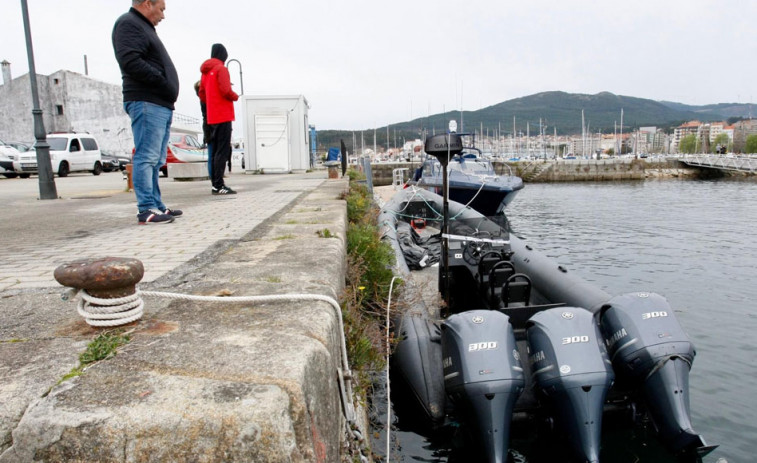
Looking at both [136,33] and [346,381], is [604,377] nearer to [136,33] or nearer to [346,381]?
[346,381]

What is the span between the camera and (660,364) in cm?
381

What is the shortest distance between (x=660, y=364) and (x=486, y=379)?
52.8 inches

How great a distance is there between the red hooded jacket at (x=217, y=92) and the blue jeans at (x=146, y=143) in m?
2.80

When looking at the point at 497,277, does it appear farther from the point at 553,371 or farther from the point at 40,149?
the point at 40,149

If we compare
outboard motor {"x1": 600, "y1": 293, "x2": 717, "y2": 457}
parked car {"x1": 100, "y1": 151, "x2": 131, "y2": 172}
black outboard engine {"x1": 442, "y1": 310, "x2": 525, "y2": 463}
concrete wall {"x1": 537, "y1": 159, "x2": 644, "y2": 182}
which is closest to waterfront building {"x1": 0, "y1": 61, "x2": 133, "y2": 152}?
parked car {"x1": 100, "y1": 151, "x2": 131, "y2": 172}

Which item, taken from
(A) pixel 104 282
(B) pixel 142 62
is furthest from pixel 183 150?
(A) pixel 104 282

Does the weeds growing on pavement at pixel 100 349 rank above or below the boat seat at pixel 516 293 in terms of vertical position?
above

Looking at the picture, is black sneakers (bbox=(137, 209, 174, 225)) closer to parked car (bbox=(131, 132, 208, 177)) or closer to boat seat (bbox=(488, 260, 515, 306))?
boat seat (bbox=(488, 260, 515, 306))

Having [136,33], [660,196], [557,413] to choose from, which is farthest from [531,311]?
[660,196]

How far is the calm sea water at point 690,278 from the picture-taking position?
14.7 feet

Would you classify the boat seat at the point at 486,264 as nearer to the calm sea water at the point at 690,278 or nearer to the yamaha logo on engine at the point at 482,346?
the calm sea water at the point at 690,278

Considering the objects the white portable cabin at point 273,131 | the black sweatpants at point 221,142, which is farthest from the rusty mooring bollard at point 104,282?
the white portable cabin at point 273,131

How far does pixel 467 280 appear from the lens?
22.6 ft

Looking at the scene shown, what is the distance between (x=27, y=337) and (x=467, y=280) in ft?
18.4
